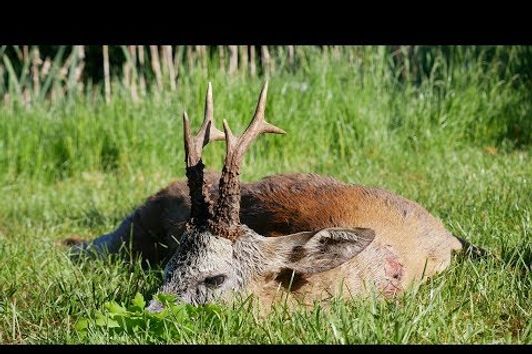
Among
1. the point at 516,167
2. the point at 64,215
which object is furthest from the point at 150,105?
the point at 516,167

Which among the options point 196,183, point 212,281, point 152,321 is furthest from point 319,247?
point 152,321

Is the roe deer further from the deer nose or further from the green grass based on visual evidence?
the green grass

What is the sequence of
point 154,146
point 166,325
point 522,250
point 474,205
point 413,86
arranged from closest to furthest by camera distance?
point 166,325
point 522,250
point 474,205
point 154,146
point 413,86

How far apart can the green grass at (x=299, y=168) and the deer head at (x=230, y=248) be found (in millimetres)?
213

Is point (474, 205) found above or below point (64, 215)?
above

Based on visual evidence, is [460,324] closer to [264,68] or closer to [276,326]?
[276,326]

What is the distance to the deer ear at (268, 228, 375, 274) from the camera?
4617mm

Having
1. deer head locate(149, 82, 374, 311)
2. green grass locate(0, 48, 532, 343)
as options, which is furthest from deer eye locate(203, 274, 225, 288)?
green grass locate(0, 48, 532, 343)

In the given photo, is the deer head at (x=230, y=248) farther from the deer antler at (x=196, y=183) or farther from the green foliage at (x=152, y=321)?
the green foliage at (x=152, y=321)

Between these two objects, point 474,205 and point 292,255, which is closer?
point 292,255

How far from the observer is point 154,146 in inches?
387

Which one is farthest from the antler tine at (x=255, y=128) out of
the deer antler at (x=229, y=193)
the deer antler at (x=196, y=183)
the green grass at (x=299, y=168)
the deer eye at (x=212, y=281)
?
the green grass at (x=299, y=168)

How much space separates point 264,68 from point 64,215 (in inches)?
157

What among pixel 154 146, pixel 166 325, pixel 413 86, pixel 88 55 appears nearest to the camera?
pixel 166 325
